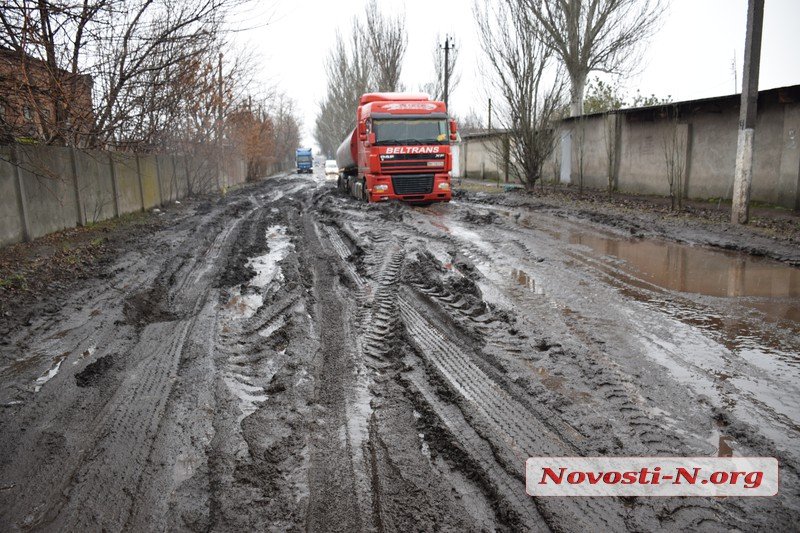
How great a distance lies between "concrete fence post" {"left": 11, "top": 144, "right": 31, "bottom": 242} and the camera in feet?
34.2

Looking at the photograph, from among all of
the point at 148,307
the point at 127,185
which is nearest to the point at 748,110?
the point at 148,307

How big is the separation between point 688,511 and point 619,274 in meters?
5.27

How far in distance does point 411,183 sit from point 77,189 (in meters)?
8.95

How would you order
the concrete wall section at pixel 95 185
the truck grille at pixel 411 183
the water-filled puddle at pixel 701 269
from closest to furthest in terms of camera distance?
the water-filled puddle at pixel 701 269 → the concrete wall section at pixel 95 185 → the truck grille at pixel 411 183

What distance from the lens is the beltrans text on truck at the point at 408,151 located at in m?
Answer: 16.6

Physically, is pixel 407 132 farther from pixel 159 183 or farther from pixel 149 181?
pixel 159 183

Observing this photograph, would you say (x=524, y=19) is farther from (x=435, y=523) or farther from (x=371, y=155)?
(x=435, y=523)

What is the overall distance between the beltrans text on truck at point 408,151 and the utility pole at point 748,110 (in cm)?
798

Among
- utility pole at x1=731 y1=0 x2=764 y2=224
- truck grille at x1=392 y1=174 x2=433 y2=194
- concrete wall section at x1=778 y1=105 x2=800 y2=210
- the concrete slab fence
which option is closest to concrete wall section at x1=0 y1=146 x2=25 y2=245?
the concrete slab fence

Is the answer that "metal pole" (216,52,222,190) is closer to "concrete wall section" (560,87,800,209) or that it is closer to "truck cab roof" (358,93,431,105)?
"truck cab roof" (358,93,431,105)

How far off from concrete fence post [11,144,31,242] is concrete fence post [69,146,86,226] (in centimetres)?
240

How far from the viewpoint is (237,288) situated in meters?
7.12

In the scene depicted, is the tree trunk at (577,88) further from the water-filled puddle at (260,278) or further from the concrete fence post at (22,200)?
the concrete fence post at (22,200)

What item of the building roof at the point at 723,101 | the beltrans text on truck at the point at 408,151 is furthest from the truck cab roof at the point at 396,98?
the building roof at the point at 723,101
